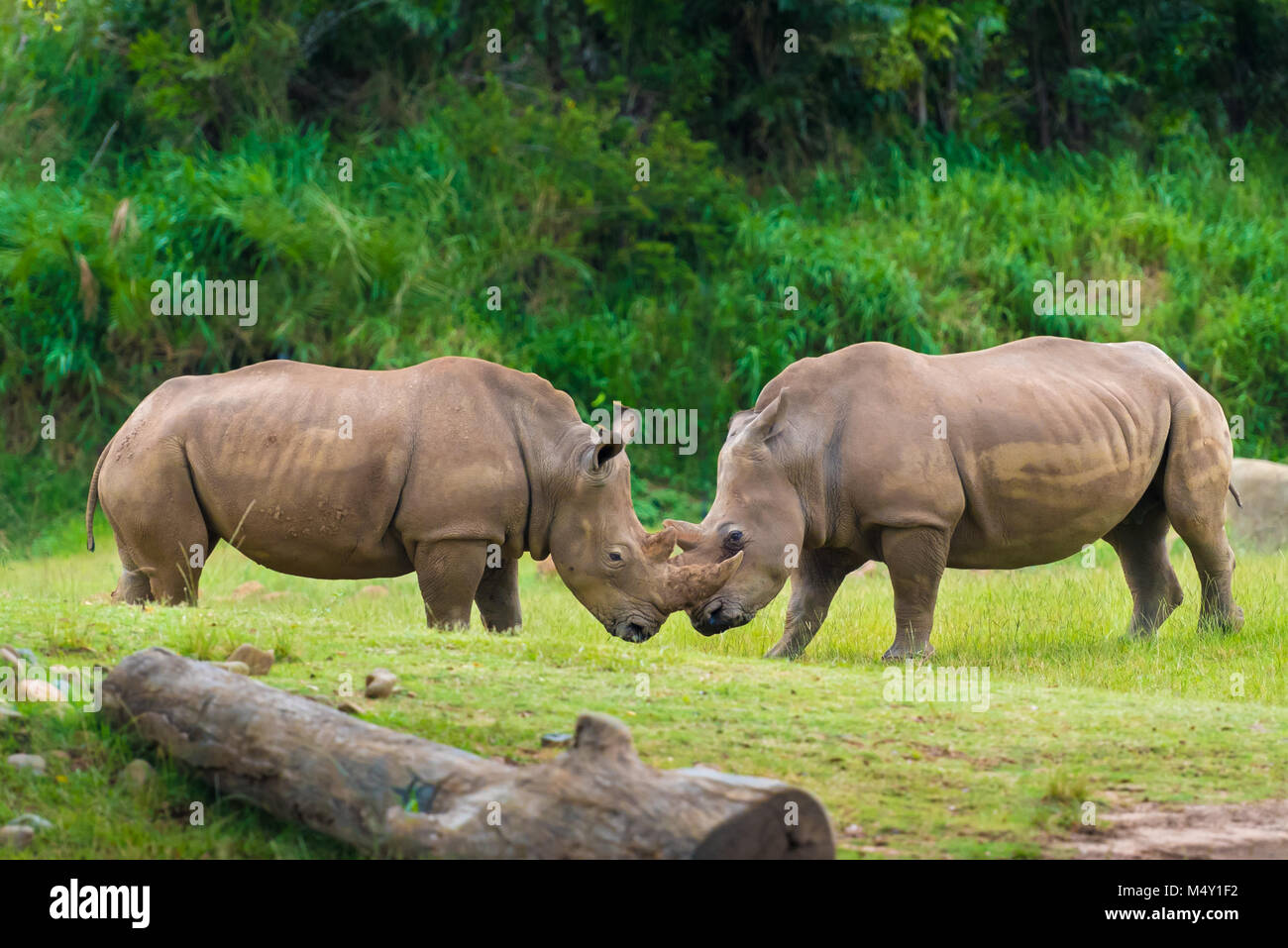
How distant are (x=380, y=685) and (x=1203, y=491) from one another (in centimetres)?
558

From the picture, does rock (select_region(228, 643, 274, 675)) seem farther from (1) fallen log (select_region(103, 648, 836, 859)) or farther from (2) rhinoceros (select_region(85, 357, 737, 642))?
(2) rhinoceros (select_region(85, 357, 737, 642))

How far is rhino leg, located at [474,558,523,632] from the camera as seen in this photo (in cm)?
949

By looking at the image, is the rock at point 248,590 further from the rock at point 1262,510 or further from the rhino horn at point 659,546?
the rock at point 1262,510

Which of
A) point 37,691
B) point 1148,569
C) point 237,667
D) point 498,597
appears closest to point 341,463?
point 498,597

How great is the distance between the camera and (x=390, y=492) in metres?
8.91

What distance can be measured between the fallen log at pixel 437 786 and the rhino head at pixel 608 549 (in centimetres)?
351

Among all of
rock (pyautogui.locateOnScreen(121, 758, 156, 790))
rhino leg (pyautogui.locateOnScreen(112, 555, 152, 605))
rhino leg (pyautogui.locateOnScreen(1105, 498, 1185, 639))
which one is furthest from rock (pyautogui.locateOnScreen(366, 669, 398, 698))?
rhino leg (pyautogui.locateOnScreen(1105, 498, 1185, 639))

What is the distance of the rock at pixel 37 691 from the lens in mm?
6008

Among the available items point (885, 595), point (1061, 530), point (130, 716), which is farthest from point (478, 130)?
point (130, 716)

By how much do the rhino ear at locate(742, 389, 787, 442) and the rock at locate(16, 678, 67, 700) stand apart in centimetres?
415

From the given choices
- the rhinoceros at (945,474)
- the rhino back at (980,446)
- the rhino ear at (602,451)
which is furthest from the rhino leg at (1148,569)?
the rhino ear at (602,451)

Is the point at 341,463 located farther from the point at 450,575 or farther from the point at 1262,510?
the point at 1262,510

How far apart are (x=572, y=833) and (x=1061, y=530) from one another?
5.49 metres

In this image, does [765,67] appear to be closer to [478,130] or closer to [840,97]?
[840,97]
